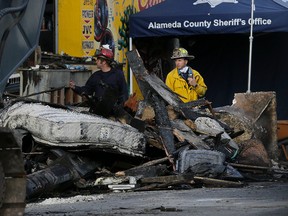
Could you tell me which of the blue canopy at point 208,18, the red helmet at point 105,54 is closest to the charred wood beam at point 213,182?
the red helmet at point 105,54

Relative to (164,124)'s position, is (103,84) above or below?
above

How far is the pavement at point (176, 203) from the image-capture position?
8.82 m

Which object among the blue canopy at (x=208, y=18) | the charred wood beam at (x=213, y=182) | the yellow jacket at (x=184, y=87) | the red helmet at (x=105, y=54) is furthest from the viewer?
the blue canopy at (x=208, y=18)

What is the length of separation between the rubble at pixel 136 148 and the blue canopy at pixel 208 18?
5077 millimetres

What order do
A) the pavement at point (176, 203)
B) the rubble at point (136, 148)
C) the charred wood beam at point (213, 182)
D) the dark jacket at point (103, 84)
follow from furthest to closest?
the dark jacket at point (103, 84) < the charred wood beam at point (213, 182) < the rubble at point (136, 148) < the pavement at point (176, 203)

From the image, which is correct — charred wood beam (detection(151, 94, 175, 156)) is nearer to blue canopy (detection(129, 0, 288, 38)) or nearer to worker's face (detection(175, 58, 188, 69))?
worker's face (detection(175, 58, 188, 69))

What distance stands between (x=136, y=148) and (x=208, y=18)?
751 centimetres

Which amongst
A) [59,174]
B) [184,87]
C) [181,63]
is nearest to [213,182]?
[59,174]

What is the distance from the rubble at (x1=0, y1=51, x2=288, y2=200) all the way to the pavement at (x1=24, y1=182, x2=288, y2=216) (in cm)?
54

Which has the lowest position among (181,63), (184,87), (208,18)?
(184,87)

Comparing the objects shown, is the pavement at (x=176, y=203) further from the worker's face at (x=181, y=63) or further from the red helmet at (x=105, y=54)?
the worker's face at (x=181, y=63)

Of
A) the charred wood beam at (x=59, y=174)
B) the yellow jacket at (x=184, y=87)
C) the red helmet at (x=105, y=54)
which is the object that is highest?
the red helmet at (x=105, y=54)

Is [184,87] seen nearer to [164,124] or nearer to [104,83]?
[104,83]

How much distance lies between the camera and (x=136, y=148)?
40.2 feet
